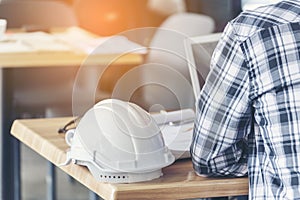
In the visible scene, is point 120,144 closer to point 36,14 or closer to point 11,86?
point 11,86

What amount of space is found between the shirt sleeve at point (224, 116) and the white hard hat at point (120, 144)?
90 mm

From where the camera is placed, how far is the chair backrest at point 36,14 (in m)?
4.71

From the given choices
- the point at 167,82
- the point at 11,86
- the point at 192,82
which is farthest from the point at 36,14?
the point at 167,82

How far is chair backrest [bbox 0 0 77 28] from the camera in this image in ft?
15.4

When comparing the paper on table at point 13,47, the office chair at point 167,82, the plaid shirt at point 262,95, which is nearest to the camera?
the plaid shirt at point 262,95

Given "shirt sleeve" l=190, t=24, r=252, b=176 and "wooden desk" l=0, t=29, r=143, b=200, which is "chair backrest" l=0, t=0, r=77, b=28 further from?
"shirt sleeve" l=190, t=24, r=252, b=176

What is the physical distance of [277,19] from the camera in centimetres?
151

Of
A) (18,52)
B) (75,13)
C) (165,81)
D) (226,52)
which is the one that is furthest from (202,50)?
(75,13)

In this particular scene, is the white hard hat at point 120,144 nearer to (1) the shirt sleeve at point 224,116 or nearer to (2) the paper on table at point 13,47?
(1) the shirt sleeve at point 224,116

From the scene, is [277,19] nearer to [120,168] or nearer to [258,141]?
[258,141]

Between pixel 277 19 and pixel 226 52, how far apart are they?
12cm

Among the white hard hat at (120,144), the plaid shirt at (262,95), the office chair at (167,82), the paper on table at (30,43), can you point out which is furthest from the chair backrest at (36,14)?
the plaid shirt at (262,95)

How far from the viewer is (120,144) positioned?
61.4 inches

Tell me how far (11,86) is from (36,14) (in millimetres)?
1492
